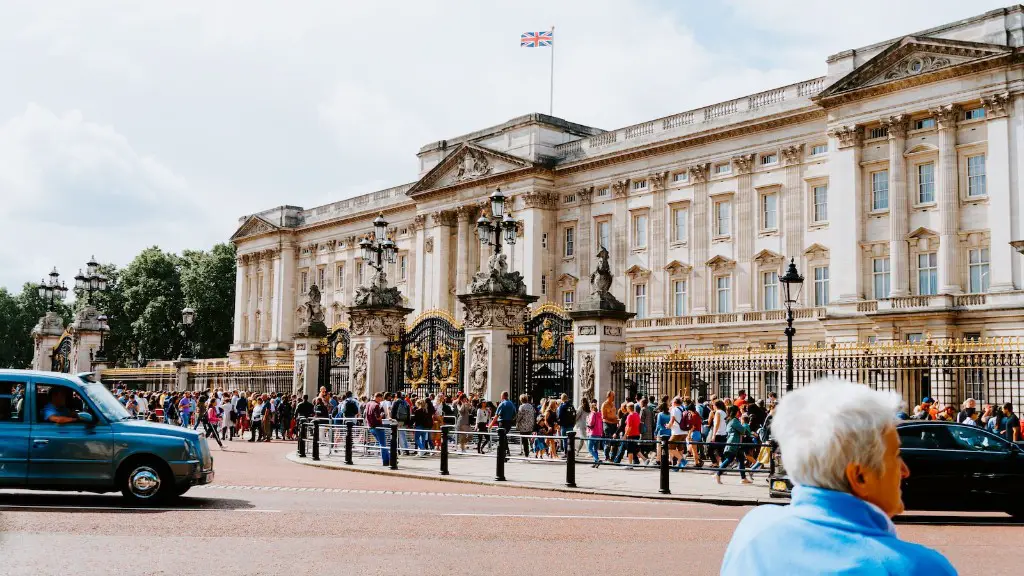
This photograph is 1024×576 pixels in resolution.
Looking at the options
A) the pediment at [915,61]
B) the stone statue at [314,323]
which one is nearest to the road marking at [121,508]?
the stone statue at [314,323]

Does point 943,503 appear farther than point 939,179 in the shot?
No

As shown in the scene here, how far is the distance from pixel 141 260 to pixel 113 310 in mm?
5484

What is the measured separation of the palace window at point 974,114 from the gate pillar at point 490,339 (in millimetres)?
24532

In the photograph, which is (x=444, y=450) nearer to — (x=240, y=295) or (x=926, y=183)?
(x=926, y=183)

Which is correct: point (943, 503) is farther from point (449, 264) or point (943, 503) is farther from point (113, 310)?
point (113, 310)

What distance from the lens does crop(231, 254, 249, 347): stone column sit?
87312 millimetres

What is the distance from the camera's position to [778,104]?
49.8 metres

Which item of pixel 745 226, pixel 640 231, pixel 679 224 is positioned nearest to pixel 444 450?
pixel 745 226

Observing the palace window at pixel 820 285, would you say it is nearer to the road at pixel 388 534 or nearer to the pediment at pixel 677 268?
the pediment at pixel 677 268

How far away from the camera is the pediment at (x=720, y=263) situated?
172ft

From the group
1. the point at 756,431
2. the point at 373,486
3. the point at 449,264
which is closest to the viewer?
the point at 373,486

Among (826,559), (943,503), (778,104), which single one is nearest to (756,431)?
(943,503)

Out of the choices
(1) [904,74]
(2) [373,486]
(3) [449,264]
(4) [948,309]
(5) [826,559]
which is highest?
(1) [904,74]

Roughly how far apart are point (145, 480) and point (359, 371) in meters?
17.7
